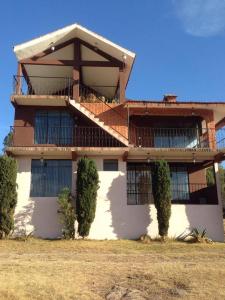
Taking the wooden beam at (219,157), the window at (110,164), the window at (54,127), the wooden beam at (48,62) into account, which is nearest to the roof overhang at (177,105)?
the wooden beam at (219,157)

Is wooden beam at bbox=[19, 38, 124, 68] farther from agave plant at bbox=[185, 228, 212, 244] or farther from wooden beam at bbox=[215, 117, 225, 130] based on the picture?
agave plant at bbox=[185, 228, 212, 244]

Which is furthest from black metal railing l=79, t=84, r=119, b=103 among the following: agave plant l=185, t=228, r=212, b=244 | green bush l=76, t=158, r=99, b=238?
agave plant l=185, t=228, r=212, b=244

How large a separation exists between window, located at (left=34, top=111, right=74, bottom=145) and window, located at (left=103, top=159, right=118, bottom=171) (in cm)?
280

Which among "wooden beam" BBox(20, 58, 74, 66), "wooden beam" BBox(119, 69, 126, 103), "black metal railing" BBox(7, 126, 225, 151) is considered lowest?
"black metal railing" BBox(7, 126, 225, 151)

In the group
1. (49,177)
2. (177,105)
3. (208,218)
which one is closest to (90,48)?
(177,105)

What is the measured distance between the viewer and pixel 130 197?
961 inches

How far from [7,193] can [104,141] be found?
7173 millimetres

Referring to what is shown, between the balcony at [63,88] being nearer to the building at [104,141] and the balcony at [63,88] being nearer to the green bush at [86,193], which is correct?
the building at [104,141]

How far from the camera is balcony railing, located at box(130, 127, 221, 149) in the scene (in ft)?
86.1

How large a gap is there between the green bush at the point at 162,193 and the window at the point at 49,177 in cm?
534

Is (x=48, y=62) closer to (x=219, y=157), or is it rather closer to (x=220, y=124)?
(x=219, y=157)

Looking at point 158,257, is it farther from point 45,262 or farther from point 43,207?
point 43,207

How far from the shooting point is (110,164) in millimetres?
23953

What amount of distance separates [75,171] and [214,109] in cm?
1005
